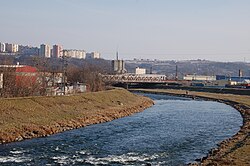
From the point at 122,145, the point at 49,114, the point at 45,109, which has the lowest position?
the point at 122,145

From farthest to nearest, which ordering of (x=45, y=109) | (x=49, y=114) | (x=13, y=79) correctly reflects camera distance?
(x=13, y=79) → (x=45, y=109) → (x=49, y=114)

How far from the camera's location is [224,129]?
30.6 m

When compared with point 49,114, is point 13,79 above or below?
above

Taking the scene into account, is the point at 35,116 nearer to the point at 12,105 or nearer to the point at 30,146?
the point at 12,105

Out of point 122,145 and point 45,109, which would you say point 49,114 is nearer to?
point 45,109

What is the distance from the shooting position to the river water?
17.9 meters

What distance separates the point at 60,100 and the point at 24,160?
64.6 feet

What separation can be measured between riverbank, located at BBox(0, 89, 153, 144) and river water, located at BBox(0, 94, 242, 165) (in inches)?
44.5

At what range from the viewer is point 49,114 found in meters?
30.8

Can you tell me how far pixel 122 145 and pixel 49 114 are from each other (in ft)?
34.0

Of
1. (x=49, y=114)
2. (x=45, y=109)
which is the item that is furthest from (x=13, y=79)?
(x=49, y=114)

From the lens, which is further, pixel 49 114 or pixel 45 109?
pixel 45 109

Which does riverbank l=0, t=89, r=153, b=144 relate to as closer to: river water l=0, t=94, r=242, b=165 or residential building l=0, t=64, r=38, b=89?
river water l=0, t=94, r=242, b=165

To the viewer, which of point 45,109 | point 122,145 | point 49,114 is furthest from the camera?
point 45,109
